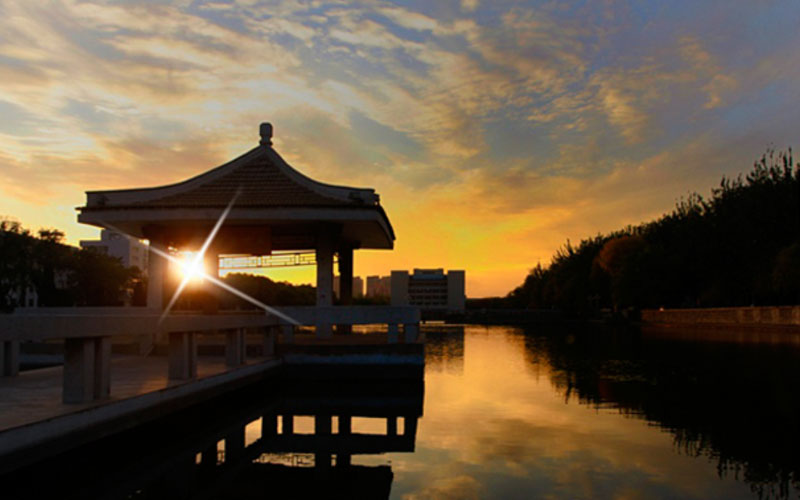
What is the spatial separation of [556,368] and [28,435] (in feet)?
72.3

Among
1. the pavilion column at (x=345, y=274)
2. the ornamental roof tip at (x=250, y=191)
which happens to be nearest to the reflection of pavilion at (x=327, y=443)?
the ornamental roof tip at (x=250, y=191)

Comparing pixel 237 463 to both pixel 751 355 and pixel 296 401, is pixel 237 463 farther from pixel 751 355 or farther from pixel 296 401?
pixel 751 355

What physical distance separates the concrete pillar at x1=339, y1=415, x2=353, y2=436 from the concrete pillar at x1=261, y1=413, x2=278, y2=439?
1.33 m

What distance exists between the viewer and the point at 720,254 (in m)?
67.1

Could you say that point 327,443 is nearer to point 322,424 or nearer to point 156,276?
point 322,424

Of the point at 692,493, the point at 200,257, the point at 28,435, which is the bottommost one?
the point at 692,493

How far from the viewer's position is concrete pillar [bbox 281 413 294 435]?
13.9 m

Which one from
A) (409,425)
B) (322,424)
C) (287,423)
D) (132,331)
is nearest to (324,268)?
(287,423)

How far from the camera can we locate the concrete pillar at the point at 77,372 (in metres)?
10.5

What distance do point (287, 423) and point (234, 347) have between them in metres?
4.13

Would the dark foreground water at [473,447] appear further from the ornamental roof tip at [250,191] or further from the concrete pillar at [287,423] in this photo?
the ornamental roof tip at [250,191]

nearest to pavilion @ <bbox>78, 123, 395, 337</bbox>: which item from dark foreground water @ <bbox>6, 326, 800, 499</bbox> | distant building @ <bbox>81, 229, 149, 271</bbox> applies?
dark foreground water @ <bbox>6, 326, 800, 499</bbox>

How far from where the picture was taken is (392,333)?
830 inches

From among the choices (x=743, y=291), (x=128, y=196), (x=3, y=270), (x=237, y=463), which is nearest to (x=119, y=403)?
(x=237, y=463)
